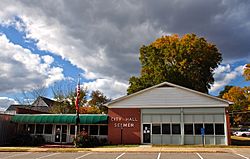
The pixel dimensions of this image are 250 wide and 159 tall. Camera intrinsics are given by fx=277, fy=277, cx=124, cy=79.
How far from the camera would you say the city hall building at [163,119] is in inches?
1139

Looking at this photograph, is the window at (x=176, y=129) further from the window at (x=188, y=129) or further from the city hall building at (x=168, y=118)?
the window at (x=188, y=129)

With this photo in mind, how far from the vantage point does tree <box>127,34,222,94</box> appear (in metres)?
42.3

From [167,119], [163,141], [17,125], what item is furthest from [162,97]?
[17,125]

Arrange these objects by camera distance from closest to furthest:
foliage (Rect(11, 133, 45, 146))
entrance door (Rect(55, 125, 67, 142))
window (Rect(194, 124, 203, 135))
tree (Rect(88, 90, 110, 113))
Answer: window (Rect(194, 124, 203, 135)), foliage (Rect(11, 133, 45, 146)), entrance door (Rect(55, 125, 67, 142)), tree (Rect(88, 90, 110, 113))

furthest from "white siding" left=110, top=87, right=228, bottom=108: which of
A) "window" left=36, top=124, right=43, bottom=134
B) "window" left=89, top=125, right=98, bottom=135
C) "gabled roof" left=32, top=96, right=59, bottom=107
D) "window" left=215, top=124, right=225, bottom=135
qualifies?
"gabled roof" left=32, top=96, right=59, bottom=107

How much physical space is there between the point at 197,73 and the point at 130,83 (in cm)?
1058

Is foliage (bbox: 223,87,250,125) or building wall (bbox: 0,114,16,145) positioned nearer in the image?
building wall (bbox: 0,114,16,145)

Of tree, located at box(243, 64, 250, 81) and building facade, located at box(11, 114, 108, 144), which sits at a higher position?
tree, located at box(243, 64, 250, 81)

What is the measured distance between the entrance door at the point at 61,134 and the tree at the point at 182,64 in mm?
13620

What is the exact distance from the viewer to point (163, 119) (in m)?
30.1

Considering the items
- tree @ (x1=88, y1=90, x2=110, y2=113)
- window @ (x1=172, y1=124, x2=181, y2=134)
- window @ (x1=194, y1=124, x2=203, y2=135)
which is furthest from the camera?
tree @ (x1=88, y1=90, x2=110, y2=113)

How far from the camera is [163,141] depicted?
96.9ft

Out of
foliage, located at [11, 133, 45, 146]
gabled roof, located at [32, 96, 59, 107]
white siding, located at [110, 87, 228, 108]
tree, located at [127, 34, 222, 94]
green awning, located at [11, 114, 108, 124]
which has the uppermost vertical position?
tree, located at [127, 34, 222, 94]

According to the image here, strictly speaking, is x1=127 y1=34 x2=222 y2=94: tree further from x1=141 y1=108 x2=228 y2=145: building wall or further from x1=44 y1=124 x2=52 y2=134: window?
x1=44 y1=124 x2=52 y2=134: window
